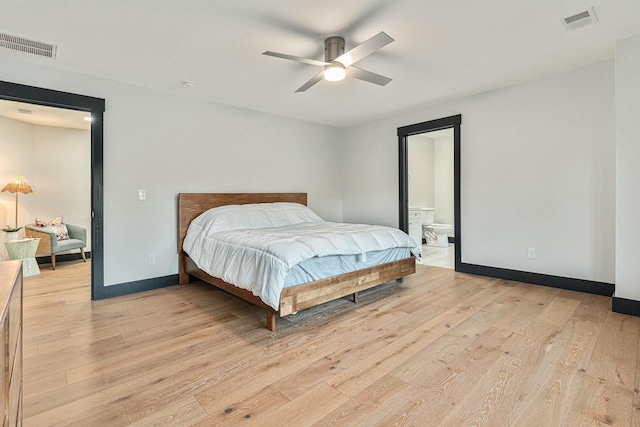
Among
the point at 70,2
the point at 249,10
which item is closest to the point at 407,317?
the point at 249,10

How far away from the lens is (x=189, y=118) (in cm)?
392

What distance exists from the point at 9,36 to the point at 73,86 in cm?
69

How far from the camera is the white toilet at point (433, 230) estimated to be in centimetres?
634

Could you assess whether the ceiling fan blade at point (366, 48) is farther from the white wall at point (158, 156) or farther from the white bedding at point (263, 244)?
the white wall at point (158, 156)

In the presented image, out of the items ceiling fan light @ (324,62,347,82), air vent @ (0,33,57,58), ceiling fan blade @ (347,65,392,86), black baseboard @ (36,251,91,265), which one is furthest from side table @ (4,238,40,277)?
ceiling fan blade @ (347,65,392,86)

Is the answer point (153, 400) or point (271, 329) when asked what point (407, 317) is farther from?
point (153, 400)

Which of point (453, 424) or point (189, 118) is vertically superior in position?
point (189, 118)

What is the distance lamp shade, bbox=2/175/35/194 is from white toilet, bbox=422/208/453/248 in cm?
715

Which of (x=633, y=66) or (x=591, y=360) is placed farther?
(x=633, y=66)

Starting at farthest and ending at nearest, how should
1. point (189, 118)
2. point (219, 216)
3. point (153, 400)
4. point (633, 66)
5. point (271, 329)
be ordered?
point (189, 118) → point (219, 216) → point (633, 66) → point (271, 329) → point (153, 400)

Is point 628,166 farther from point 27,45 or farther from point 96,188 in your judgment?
point 27,45

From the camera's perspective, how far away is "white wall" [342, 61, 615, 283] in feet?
10.3

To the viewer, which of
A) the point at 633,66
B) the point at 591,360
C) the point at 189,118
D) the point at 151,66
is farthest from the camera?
the point at 189,118

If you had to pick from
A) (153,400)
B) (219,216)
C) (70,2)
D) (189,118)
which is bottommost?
(153,400)
